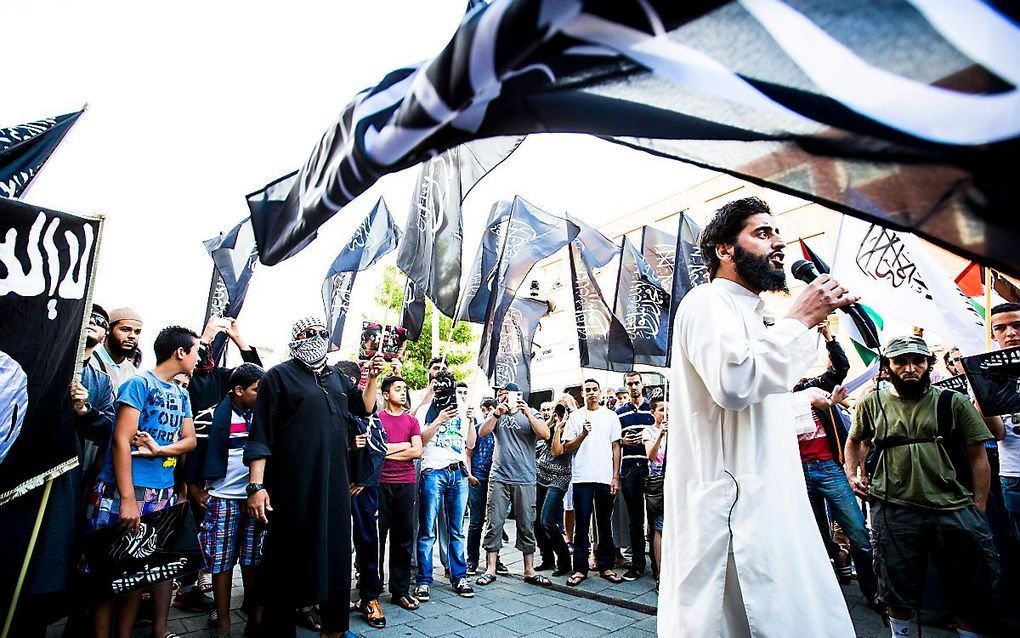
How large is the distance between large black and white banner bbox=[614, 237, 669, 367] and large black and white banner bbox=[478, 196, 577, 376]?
33.6 inches

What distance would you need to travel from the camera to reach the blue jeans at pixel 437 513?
6.12m

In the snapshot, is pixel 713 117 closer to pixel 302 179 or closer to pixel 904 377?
pixel 302 179

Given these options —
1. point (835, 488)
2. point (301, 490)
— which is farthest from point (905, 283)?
point (301, 490)

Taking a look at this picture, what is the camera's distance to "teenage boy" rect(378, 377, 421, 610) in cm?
567

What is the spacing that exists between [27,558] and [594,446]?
5.62m

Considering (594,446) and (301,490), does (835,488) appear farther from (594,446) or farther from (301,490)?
(301,490)

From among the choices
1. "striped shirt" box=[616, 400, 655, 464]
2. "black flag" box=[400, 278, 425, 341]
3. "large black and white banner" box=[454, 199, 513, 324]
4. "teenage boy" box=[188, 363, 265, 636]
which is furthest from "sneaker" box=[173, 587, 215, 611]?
"striped shirt" box=[616, 400, 655, 464]

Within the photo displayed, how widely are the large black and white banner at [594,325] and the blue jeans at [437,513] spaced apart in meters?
2.18

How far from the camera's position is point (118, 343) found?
14.7 ft

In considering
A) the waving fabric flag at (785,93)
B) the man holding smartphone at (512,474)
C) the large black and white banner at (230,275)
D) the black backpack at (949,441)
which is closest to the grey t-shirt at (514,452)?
the man holding smartphone at (512,474)

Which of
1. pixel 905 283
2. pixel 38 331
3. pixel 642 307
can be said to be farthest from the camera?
pixel 642 307

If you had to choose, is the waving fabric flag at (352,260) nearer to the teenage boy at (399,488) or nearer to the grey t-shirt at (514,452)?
the teenage boy at (399,488)

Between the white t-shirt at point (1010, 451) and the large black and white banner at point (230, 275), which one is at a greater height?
the large black and white banner at point (230, 275)

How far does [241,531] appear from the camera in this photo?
486cm
